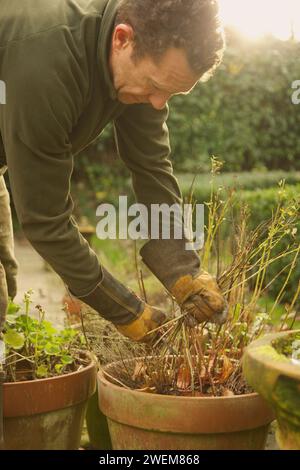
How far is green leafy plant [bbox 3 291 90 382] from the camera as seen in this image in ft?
8.70

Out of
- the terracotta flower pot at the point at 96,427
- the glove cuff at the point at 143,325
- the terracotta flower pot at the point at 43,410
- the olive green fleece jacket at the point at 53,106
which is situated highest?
the olive green fleece jacket at the point at 53,106

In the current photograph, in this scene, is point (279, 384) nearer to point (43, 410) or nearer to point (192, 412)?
point (192, 412)

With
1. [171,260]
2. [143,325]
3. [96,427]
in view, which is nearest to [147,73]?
[171,260]

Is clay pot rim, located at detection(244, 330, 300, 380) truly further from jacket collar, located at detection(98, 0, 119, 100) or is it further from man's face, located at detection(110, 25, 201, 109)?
jacket collar, located at detection(98, 0, 119, 100)

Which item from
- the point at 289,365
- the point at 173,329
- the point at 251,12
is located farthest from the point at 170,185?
the point at 251,12

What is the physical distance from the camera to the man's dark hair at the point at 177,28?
2127mm

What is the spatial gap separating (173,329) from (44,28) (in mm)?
1080

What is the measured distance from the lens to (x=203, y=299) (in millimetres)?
2490

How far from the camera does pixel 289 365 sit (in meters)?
1.81

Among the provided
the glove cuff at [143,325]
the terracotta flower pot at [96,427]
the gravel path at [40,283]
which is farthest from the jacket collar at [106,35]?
the gravel path at [40,283]

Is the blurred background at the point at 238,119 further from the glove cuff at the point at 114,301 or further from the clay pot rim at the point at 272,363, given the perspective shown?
the clay pot rim at the point at 272,363

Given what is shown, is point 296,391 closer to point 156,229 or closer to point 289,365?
point 289,365

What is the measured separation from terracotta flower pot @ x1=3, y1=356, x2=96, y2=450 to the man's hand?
45cm

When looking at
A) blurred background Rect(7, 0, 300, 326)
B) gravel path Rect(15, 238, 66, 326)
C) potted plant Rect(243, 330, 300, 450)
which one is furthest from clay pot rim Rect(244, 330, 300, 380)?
blurred background Rect(7, 0, 300, 326)
